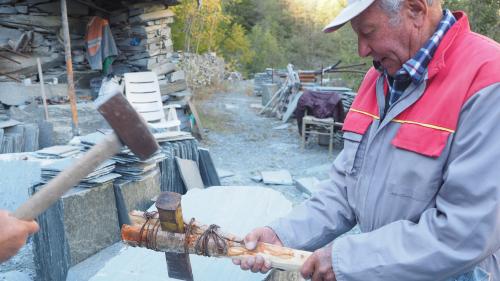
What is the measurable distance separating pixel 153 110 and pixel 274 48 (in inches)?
585

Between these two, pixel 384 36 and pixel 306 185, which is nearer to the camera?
pixel 384 36

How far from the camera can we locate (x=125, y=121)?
1634 mm

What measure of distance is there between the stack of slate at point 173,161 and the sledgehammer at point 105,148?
10.2ft

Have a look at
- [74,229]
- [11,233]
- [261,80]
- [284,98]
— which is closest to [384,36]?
[11,233]

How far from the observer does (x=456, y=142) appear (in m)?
1.41

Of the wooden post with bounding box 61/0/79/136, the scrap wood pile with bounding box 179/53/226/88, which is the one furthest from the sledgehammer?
the scrap wood pile with bounding box 179/53/226/88

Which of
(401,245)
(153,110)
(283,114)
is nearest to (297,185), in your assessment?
(153,110)

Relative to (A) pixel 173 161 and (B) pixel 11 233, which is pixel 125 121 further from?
(A) pixel 173 161

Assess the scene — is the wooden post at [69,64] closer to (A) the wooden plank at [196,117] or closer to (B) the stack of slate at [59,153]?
(B) the stack of slate at [59,153]

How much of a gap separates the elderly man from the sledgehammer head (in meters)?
0.68

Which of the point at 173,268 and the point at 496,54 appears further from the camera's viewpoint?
the point at 173,268

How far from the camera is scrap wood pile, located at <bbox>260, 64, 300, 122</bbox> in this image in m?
13.3

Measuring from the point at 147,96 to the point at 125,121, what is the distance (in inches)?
292

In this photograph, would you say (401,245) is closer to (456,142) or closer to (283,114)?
(456,142)
